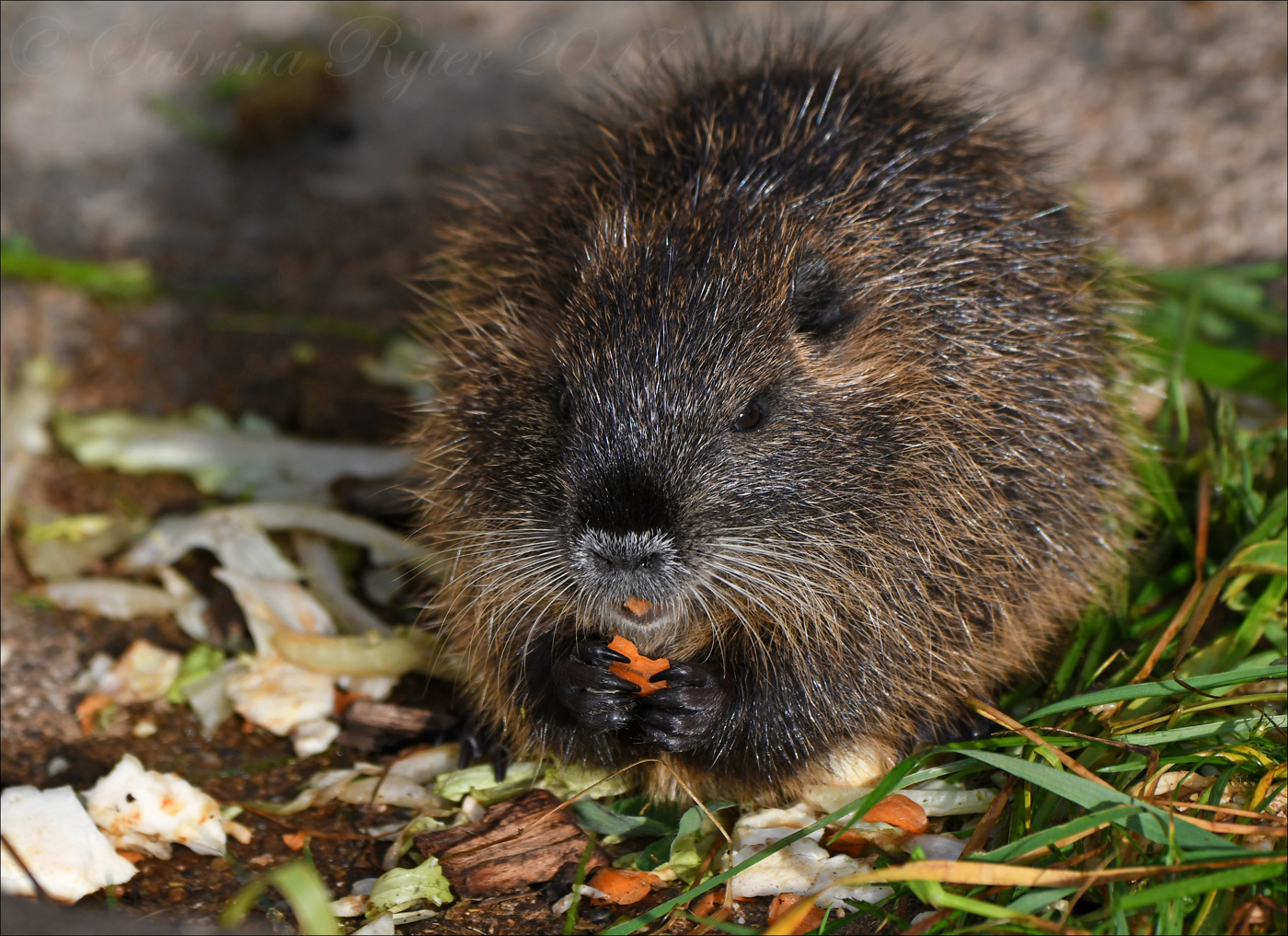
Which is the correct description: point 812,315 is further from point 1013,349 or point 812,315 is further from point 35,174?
point 35,174

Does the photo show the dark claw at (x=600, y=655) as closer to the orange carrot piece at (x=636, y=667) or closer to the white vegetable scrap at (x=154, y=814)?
the orange carrot piece at (x=636, y=667)

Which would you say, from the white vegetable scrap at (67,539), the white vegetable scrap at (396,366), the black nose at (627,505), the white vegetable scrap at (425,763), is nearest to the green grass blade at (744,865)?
the black nose at (627,505)

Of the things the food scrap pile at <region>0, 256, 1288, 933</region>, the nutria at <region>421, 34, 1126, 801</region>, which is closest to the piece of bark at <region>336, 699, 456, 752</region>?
the food scrap pile at <region>0, 256, 1288, 933</region>

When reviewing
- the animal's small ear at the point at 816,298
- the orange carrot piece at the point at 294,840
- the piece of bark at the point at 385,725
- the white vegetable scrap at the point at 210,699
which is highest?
the animal's small ear at the point at 816,298

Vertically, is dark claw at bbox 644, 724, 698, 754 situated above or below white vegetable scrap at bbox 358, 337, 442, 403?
below

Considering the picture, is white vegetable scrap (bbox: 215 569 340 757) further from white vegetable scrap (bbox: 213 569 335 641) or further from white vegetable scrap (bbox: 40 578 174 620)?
white vegetable scrap (bbox: 40 578 174 620)
